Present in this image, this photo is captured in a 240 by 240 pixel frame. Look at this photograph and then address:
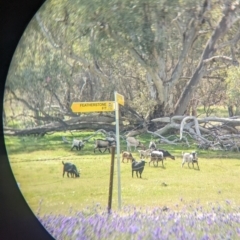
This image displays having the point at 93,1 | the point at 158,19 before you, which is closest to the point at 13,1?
the point at 93,1

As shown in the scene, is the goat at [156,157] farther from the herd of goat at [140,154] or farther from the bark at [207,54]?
the bark at [207,54]

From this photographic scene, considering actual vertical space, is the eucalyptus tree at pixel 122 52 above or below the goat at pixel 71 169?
above

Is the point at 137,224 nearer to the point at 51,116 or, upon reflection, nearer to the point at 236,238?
the point at 236,238

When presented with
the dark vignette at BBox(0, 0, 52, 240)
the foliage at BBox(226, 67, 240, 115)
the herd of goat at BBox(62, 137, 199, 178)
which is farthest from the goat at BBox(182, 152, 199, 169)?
the dark vignette at BBox(0, 0, 52, 240)

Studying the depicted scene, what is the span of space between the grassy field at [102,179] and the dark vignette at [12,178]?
32 millimetres

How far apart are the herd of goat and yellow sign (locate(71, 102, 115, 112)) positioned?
4.7 inches

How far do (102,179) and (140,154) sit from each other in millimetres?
180

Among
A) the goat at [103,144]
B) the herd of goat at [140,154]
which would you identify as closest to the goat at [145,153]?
the herd of goat at [140,154]

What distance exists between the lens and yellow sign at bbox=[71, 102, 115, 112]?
1977 millimetres

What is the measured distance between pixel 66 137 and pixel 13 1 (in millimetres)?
570

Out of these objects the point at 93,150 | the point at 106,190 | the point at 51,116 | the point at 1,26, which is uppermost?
the point at 1,26

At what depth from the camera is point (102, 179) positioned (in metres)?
1.99

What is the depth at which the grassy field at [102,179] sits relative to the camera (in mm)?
1948

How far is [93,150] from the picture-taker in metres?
1.99
